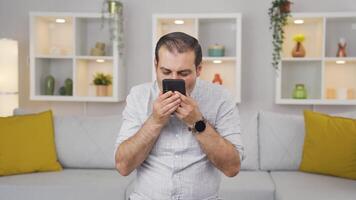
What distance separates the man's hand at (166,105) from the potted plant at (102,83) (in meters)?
2.27

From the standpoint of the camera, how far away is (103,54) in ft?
11.7

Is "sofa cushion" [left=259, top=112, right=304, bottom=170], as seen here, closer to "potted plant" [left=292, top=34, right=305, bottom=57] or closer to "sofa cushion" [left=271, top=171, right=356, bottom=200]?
"sofa cushion" [left=271, top=171, right=356, bottom=200]

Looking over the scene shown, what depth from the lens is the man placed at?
131cm

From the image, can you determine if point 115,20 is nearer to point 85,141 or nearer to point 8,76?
point 8,76

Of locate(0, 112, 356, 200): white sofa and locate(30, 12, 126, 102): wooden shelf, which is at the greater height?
locate(30, 12, 126, 102): wooden shelf

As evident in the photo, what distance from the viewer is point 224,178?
8.36 ft

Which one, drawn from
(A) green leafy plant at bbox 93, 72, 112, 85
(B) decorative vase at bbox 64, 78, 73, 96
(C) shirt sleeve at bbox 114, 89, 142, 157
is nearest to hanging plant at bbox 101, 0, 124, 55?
(A) green leafy plant at bbox 93, 72, 112, 85

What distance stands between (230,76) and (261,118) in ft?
2.65

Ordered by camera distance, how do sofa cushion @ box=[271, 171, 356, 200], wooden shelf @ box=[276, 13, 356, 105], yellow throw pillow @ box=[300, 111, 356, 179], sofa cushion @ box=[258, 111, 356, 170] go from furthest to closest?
1. wooden shelf @ box=[276, 13, 356, 105]
2. sofa cushion @ box=[258, 111, 356, 170]
3. yellow throw pillow @ box=[300, 111, 356, 179]
4. sofa cushion @ box=[271, 171, 356, 200]

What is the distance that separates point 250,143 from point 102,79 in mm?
1414

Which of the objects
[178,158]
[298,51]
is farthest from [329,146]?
[178,158]

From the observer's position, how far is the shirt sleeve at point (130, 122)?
145 cm

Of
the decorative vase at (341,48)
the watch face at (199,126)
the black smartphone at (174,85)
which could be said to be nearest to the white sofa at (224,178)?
the decorative vase at (341,48)

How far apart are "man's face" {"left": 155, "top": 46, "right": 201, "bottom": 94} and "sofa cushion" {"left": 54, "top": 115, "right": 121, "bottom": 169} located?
160 cm
